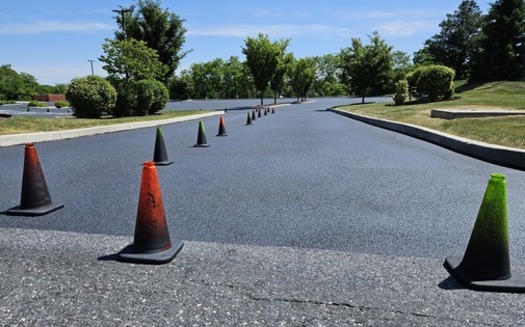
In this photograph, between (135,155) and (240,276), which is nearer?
(240,276)

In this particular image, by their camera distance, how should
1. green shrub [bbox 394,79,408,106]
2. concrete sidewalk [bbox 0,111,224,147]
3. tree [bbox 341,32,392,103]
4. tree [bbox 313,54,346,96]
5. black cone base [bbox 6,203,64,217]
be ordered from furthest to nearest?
tree [bbox 313,54,346,96]
tree [bbox 341,32,392,103]
green shrub [bbox 394,79,408,106]
concrete sidewalk [bbox 0,111,224,147]
black cone base [bbox 6,203,64,217]

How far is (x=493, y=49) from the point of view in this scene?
3978 cm

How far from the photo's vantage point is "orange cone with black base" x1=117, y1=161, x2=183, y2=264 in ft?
10.4

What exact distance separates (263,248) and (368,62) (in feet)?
108

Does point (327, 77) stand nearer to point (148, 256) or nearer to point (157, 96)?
point (157, 96)

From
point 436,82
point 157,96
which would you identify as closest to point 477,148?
point 157,96

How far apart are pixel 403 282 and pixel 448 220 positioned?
1.67 metres

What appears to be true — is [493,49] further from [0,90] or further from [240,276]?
[0,90]

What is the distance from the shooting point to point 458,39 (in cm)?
6600

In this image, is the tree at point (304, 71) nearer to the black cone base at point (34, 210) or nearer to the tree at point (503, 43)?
the tree at point (503, 43)

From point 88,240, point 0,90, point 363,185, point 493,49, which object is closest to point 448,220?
point 363,185

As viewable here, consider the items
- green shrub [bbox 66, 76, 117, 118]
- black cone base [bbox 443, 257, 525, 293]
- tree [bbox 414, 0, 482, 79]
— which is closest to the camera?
black cone base [bbox 443, 257, 525, 293]

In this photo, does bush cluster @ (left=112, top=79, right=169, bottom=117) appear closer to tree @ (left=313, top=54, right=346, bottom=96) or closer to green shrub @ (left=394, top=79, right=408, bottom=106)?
green shrub @ (left=394, top=79, right=408, bottom=106)

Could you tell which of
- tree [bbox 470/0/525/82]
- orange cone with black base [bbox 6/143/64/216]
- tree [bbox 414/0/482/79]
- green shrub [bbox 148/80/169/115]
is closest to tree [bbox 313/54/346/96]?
tree [bbox 414/0/482/79]
